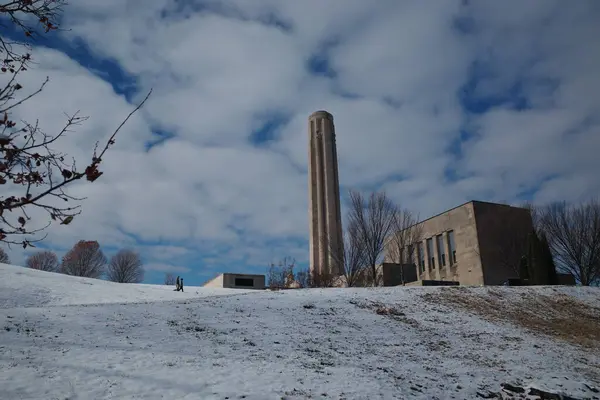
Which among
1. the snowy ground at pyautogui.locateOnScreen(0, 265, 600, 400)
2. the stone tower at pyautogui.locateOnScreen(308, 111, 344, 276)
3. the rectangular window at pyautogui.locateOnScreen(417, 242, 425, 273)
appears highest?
the stone tower at pyautogui.locateOnScreen(308, 111, 344, 276)

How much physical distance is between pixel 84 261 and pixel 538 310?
183 ft

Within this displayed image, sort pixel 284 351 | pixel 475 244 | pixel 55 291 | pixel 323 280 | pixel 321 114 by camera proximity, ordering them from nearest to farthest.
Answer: pixel 284 351, pixel 55 291, pixel 323 280, pixel 475 244, pixel 321 114

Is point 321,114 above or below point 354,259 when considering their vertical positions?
above

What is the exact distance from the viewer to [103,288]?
100ft

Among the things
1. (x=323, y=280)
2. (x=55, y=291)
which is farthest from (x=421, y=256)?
(x=55, y=291)

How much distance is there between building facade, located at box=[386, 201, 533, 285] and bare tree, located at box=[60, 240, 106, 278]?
135 feet

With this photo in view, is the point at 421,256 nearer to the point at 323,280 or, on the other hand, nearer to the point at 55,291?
the point at 323,280

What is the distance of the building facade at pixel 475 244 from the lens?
37.6 metres

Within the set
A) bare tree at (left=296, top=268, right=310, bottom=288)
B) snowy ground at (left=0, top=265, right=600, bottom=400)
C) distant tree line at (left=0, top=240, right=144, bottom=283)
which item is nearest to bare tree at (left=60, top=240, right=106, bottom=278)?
distant tree line at (left=0, top=240, right=144, bottom=283)

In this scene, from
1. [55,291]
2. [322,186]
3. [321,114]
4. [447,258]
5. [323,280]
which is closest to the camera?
[55,291]

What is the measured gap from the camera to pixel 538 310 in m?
19.9

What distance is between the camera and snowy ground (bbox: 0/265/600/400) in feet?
27.6

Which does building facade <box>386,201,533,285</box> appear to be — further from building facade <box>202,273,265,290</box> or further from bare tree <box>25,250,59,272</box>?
bare tree <box>25,250,59,272</box>

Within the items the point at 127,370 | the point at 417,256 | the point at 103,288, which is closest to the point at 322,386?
the point at 127,370
